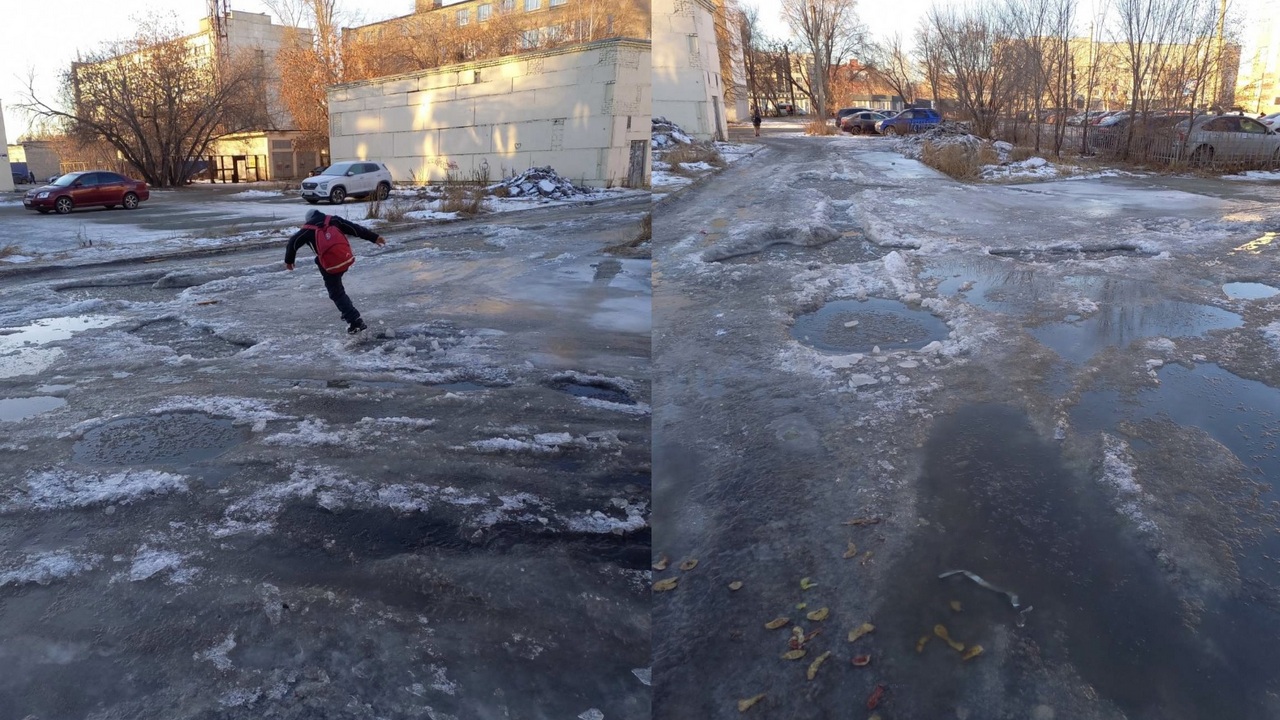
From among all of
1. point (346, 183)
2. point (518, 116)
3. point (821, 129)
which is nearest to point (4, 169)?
point (346, 183)

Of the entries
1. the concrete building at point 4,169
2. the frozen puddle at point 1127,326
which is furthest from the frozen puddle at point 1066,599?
the concrete building at point 4,169

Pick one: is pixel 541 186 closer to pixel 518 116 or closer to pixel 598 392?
pixel 518 116

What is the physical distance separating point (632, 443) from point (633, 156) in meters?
25.1

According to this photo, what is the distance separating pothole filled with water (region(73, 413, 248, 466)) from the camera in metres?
4.86

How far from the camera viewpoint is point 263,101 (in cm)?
4900

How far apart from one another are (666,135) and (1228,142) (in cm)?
1633

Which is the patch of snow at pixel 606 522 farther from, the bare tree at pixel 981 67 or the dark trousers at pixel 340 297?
the bare tree at pixel 981 67

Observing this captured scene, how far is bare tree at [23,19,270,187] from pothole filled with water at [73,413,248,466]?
44.8 m

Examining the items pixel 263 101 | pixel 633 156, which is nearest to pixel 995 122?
pixel 633 156

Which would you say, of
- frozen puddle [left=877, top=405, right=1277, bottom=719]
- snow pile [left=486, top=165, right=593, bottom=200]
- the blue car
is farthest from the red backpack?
the blue car

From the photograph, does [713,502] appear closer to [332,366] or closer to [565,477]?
[565,477]

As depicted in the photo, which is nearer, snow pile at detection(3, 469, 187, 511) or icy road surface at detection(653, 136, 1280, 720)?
icy road surface at detection(653, 136, 1280, 720)

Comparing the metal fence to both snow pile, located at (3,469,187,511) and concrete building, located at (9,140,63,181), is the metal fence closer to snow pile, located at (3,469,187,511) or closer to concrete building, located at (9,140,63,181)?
snow pile, located at (3,469,187,511)

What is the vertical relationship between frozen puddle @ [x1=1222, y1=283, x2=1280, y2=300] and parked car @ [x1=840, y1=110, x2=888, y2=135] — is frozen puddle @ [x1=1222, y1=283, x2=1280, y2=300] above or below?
below
